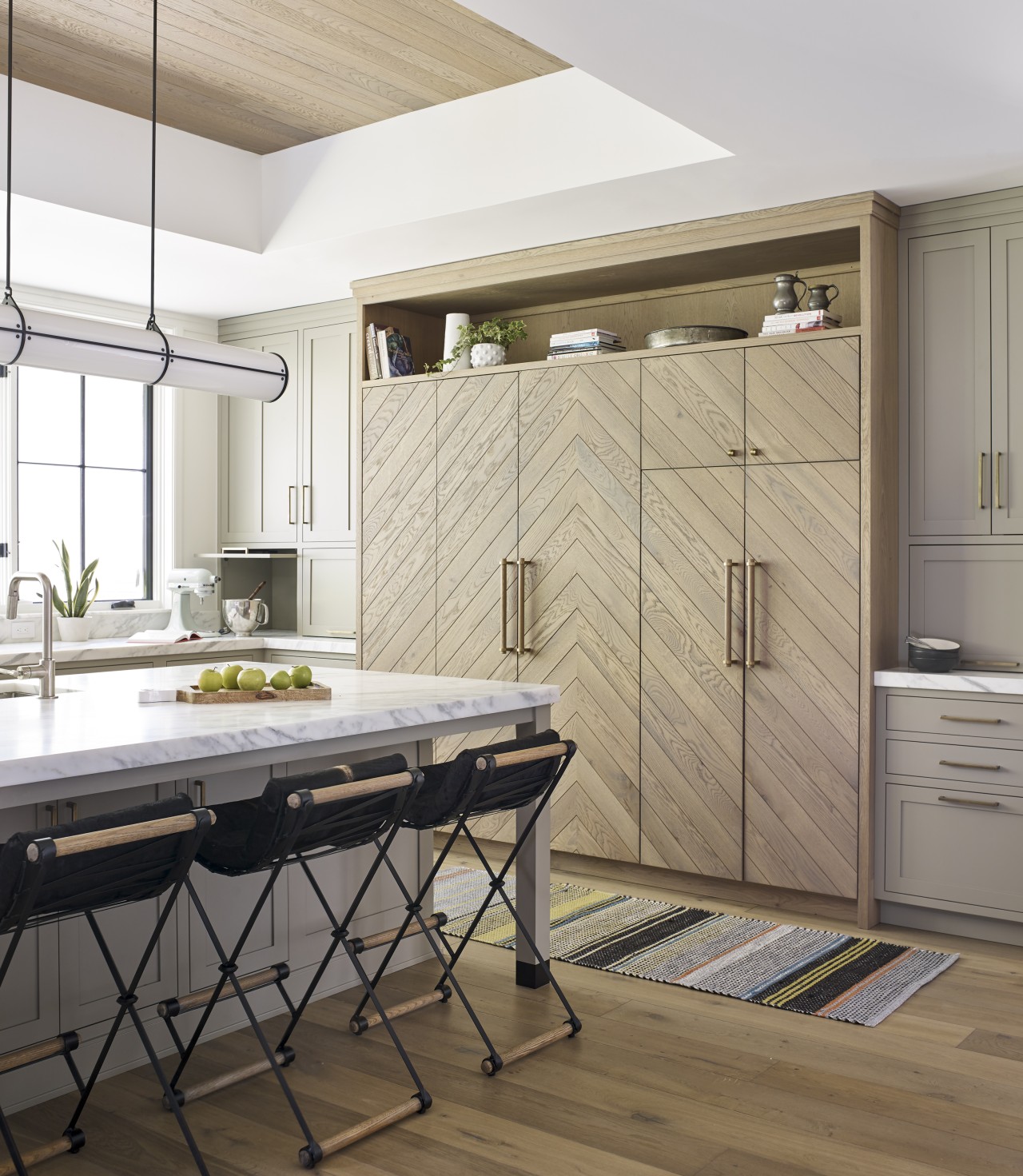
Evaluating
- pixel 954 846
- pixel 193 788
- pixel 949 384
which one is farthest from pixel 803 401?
pixel 193 788

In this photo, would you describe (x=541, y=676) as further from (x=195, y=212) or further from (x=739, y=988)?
(x=195, y=212)

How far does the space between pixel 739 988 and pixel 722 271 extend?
2.88 m

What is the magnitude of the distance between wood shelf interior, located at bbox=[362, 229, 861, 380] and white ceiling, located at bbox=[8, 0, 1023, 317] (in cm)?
23

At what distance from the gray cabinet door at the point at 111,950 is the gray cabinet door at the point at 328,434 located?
3.32 m

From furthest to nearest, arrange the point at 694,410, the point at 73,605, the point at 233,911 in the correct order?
1. the point at 73,605
2. the point at 694,410
3. the point at 233,911

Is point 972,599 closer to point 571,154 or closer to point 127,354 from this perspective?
point 571,154

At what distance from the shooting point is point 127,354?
3268mm

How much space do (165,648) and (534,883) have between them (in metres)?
2.70

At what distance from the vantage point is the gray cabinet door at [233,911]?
2947 millimetres

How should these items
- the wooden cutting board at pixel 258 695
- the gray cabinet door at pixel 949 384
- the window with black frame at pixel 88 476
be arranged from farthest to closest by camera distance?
the window with black frame at pixel 88 476
the gray cabinet door at pixel 949 384
the wooden cutting board at pixel 258 695

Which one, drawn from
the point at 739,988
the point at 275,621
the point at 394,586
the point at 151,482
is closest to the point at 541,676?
the point at 394,586

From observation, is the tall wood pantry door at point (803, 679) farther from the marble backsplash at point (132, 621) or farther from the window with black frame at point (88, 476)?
the window with black frame at point (88, 476)

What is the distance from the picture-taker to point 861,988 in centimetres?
363

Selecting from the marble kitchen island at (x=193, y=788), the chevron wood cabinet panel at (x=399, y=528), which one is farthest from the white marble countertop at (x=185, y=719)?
the chevron wood cabinet panel at (x=399, y=528)
